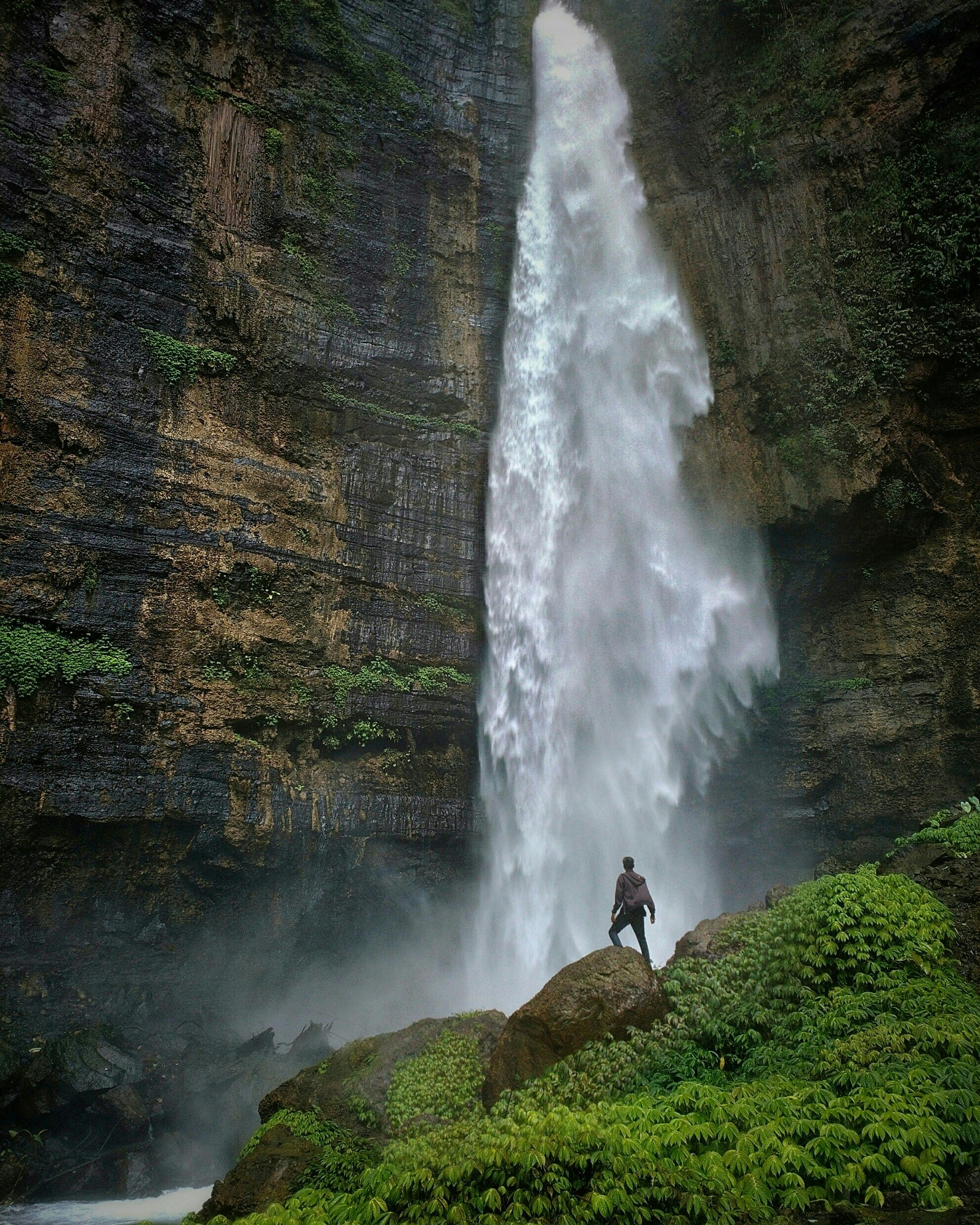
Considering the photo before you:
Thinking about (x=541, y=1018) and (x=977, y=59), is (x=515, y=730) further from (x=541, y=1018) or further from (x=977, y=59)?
(x=977, y=59)

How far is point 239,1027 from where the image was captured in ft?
34.8

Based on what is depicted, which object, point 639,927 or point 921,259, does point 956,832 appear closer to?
point 639,927

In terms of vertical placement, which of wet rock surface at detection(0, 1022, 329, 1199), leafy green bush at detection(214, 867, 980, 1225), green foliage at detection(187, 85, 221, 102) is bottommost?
wet rock surface at detection(0, 1022, 329, 1199)

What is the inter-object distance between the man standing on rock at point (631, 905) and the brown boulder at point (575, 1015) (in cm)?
123

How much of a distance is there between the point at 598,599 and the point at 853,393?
5575mm

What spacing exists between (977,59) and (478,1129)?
16.8m

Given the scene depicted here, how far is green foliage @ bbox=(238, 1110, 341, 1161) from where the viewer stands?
6.43 m

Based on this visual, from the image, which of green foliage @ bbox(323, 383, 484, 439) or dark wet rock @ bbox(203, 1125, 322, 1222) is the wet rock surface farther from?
green foliage @ bbox(323, 383, 484, 439)

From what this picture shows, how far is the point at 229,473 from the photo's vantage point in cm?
1192

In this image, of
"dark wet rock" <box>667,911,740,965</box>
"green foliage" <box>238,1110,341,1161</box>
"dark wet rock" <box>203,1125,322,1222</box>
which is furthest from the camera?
"dark wet rock" <box>667,911,740,965</box>

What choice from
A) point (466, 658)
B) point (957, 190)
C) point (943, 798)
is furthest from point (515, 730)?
point (957, 190)

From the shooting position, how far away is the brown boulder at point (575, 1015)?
625cm

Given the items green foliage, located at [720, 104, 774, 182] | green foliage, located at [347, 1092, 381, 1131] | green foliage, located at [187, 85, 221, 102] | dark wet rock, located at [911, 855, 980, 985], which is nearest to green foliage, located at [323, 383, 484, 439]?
green foliage, located at [187, 85, 221, 102]

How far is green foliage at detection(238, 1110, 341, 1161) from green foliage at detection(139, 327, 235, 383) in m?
9.95
